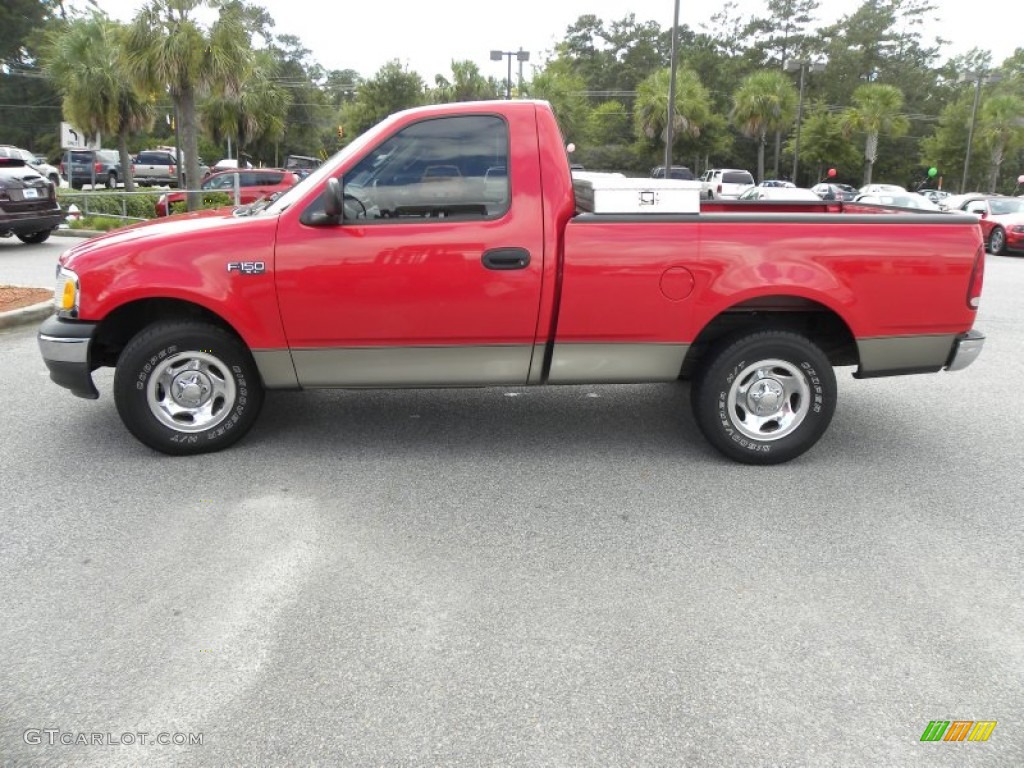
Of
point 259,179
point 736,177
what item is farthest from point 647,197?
point 736,177

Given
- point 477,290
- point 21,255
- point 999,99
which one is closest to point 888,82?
point 999,99

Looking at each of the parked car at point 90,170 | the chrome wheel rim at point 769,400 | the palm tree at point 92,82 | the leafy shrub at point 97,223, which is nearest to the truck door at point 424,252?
the chrome wheel rim at point 769,400

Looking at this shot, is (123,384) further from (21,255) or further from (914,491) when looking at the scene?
(21,255)

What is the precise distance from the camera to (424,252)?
15.0ft

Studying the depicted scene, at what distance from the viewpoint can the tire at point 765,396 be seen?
481cm

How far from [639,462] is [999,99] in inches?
2229

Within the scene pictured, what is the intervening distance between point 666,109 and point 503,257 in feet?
162

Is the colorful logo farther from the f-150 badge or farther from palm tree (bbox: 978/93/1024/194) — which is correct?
palm tree (bbox: 978/93/1024/194)

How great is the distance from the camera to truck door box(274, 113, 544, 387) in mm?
4562

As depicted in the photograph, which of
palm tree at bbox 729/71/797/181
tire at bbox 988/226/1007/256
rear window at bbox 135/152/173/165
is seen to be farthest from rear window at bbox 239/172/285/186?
palm tree at bbox 729/71/797/181

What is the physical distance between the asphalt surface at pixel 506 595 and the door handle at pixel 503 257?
A: 3.90 feet

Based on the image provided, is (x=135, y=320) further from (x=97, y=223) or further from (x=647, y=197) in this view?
(x=97, y=223)

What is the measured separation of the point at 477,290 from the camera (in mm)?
4617

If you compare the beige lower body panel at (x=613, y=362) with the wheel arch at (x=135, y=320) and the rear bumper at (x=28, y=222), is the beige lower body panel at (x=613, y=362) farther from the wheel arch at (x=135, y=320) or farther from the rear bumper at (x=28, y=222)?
the rear bumper at (x=28, y=222)
